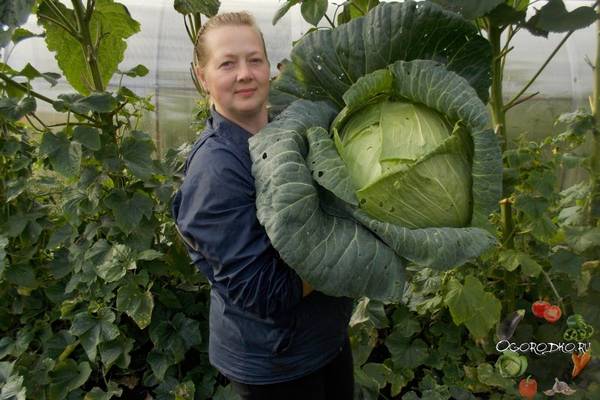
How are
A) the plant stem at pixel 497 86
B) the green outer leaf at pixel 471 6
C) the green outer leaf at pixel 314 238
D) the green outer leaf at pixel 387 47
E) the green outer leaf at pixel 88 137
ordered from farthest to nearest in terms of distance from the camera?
the green outer leaf at pixel 88 137
the plant stem at pixel 497 86
the green outer leaf at pixel 471 6
the green outer leaf at pixel 387 47
the green outer leaf at pixel 314 238

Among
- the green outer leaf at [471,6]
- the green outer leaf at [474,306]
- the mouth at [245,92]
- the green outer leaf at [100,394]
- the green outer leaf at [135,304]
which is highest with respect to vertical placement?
the green outer leaf at [471,6]

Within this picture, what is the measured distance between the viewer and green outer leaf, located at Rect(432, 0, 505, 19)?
1.62 m

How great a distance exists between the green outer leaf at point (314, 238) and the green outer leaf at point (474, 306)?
989 millimetres

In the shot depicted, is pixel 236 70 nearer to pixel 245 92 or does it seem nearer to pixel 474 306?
pixel 245 92

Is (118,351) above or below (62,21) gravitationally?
below

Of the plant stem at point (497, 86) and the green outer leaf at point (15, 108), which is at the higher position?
the plant stem at point (497, 86)

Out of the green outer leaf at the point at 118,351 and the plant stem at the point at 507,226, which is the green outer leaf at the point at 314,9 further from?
the green outer leaf at the point at 118,351

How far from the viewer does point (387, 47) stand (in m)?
1.55

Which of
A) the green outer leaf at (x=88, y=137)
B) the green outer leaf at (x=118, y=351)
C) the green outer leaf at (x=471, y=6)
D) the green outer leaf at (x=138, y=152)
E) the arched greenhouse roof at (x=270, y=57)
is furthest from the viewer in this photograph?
the arched greenhouse roof at (x=270, y=57)

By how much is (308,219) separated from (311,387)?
2.46ft

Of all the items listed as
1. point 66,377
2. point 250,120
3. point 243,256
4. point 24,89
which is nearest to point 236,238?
point 243,256

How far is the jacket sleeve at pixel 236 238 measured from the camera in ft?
4.57

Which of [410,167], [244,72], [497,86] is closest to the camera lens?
[410,167]

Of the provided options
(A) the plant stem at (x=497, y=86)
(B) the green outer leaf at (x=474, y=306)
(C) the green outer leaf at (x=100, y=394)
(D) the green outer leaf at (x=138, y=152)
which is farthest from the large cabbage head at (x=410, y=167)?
(C) the green outer leaf at (x=100, y=394)
